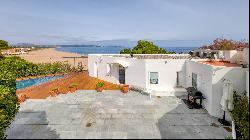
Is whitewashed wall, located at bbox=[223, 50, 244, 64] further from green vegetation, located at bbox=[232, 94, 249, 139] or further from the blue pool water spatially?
the blue pool water

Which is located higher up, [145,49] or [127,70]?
[145,49]

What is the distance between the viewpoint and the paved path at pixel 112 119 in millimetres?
16172

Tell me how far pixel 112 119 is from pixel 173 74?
1111cm

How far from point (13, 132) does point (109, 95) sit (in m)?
Result: 11.5

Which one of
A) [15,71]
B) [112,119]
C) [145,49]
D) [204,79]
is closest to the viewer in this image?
[112,119]

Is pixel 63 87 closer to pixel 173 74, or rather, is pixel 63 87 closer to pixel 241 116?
pixel 173 74

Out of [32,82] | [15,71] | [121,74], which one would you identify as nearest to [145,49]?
[121,74]

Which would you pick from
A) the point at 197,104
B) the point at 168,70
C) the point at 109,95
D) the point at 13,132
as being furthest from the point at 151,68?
the point at 13,132

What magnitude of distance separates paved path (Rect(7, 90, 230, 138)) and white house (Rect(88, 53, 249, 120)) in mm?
1899

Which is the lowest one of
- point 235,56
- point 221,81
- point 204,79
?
point 204,79

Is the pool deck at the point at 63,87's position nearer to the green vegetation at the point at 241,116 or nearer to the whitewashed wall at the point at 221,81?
the whitewashed wall at the point at 221,81

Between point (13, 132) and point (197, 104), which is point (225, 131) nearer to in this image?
point (197, 104)

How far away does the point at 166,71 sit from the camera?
27.5 m

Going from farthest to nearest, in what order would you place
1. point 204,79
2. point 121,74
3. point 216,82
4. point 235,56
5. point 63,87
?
point 121,74, point 63,87, point 235,56, point 204,79, point 216,82
